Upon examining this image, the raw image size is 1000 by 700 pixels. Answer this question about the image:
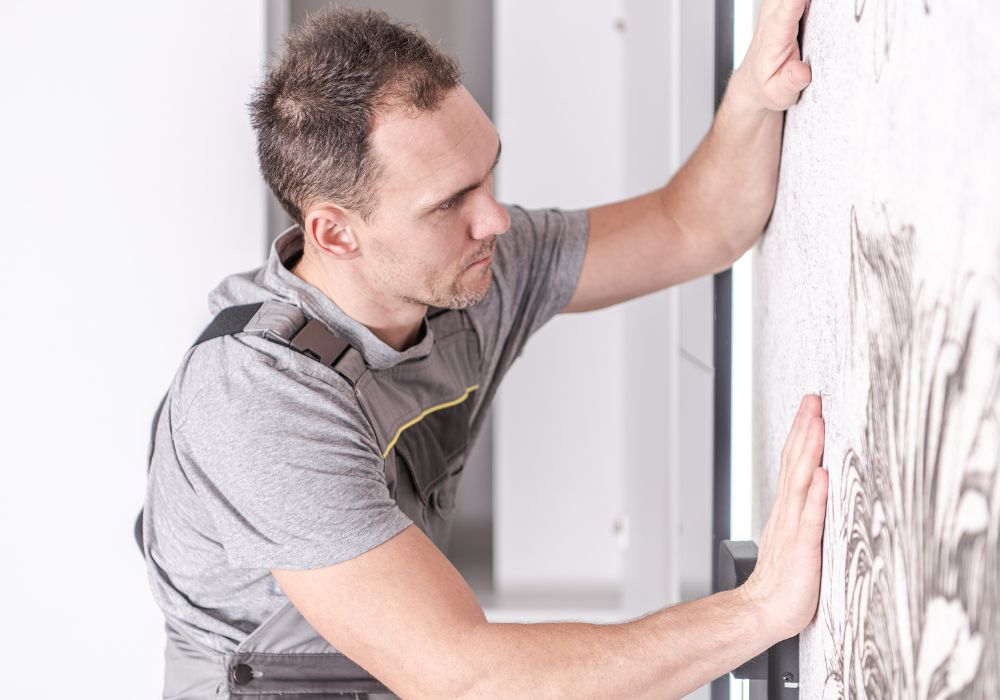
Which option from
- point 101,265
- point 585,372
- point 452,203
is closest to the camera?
point 452,203

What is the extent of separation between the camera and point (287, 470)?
90 centimetres

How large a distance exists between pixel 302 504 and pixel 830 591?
1.52ft

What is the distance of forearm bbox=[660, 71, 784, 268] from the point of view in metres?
0.91

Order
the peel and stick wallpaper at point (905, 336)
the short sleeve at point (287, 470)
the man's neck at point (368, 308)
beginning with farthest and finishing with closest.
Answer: the man's neck at point (368, 308), the short sleeve at point (287, 470), the peel and stick wallpaper at point (905, 336)

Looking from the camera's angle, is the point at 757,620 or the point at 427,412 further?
the point at 427,412

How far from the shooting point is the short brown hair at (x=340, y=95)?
0.98 metres

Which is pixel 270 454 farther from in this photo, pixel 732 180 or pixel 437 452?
pixel 732 180

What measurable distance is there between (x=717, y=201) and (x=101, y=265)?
1.50 m

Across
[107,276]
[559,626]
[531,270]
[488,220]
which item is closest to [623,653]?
[559,626]

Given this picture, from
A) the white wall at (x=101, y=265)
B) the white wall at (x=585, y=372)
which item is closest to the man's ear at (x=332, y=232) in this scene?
the white wall at (x=585, y=372)

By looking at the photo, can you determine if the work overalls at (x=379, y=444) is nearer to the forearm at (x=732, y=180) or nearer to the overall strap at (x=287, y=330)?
the overall strap at (x=287, y=330)

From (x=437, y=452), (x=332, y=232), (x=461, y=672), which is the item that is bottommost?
(x=461, y=672)

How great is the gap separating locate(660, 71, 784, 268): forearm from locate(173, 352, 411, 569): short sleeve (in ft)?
1.41

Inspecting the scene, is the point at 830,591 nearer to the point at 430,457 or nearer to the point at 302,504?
the point at 302,504
